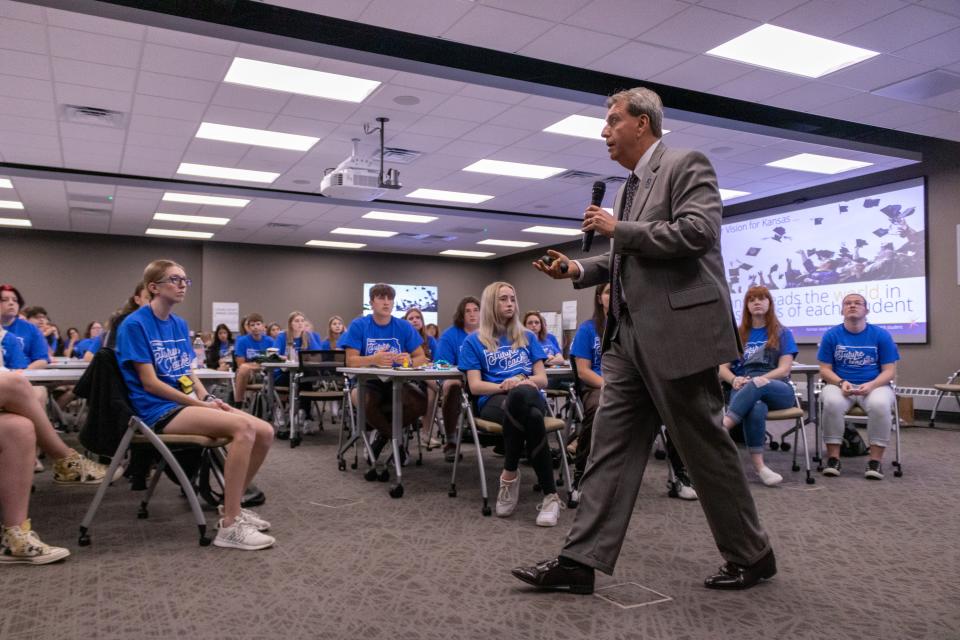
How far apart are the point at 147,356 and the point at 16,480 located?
65 centimetres

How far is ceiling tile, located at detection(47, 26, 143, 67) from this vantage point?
5.05m

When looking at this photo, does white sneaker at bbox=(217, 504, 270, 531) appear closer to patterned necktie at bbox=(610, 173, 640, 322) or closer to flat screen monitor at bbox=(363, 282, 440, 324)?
patterned necktie at bbox=(610, 173, 640, 322)

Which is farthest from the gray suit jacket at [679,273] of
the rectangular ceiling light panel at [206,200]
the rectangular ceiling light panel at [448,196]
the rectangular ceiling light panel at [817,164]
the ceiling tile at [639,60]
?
the rectangular ceiling light panel at [206,200]

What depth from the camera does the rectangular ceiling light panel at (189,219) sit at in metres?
11.8

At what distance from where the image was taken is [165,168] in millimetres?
8859

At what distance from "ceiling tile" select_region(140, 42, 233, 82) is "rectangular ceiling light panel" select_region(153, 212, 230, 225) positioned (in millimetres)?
6525

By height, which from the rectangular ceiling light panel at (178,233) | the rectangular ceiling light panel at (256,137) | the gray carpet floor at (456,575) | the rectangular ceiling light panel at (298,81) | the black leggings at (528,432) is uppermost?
the rectangular ceiling light panel at (298,81)

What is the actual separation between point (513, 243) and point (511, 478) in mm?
11698

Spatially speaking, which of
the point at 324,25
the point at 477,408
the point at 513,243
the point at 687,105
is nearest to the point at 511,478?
the point at 477,408

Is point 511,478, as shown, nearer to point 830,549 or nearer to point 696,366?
point 830,549

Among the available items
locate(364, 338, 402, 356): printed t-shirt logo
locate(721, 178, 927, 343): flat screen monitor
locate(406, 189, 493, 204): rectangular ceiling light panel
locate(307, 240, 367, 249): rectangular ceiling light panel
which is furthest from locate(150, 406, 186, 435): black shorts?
locate(307, 240, 367, 249): rectangular ceiling light panel

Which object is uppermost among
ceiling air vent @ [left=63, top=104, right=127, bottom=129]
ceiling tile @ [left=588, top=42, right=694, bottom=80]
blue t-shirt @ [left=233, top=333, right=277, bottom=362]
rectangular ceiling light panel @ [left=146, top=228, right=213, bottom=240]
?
ceiling tile @ [left=588, top=42, right=694, bottom=80]

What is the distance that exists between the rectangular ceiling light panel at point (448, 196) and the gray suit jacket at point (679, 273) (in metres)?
8.26

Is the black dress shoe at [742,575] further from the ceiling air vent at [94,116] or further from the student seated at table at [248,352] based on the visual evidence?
the ceiling air vent at [94,116]
